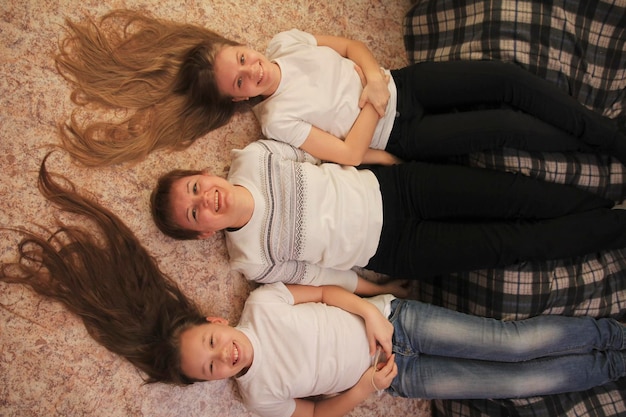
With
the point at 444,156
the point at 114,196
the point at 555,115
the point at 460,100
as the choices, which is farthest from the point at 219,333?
the point at 555,115

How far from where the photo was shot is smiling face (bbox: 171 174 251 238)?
48.3 inches

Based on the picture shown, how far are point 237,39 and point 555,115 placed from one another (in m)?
1.00

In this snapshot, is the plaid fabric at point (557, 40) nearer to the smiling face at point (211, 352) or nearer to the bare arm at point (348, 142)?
the bare arm at point (348, 142)

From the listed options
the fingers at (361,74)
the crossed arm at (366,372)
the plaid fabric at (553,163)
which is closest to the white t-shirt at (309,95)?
the fingers at (361,74)

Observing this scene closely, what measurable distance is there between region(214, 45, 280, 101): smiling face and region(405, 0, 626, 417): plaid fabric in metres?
0.62

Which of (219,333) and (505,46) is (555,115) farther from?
(219,333)

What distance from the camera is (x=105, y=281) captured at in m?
1.27

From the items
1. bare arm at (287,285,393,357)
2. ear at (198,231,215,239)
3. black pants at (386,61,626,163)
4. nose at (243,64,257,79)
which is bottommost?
bare arm at (287,285,393,357)

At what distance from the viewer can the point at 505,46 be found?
4.83ft

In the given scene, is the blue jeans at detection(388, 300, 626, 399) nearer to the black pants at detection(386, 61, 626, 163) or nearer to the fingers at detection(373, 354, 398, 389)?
the fingers at detection(373, 354, 398, 389)

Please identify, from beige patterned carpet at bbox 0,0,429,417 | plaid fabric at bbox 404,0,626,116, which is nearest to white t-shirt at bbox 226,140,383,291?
beige patterned carpet at bbox 0,0,429,417

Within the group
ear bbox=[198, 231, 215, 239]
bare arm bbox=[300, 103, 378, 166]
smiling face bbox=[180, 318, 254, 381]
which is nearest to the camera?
smiling face bbox=[180, 318, 254, 381]

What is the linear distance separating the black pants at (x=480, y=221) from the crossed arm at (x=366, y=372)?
15cm

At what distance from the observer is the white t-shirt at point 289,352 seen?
132cm
